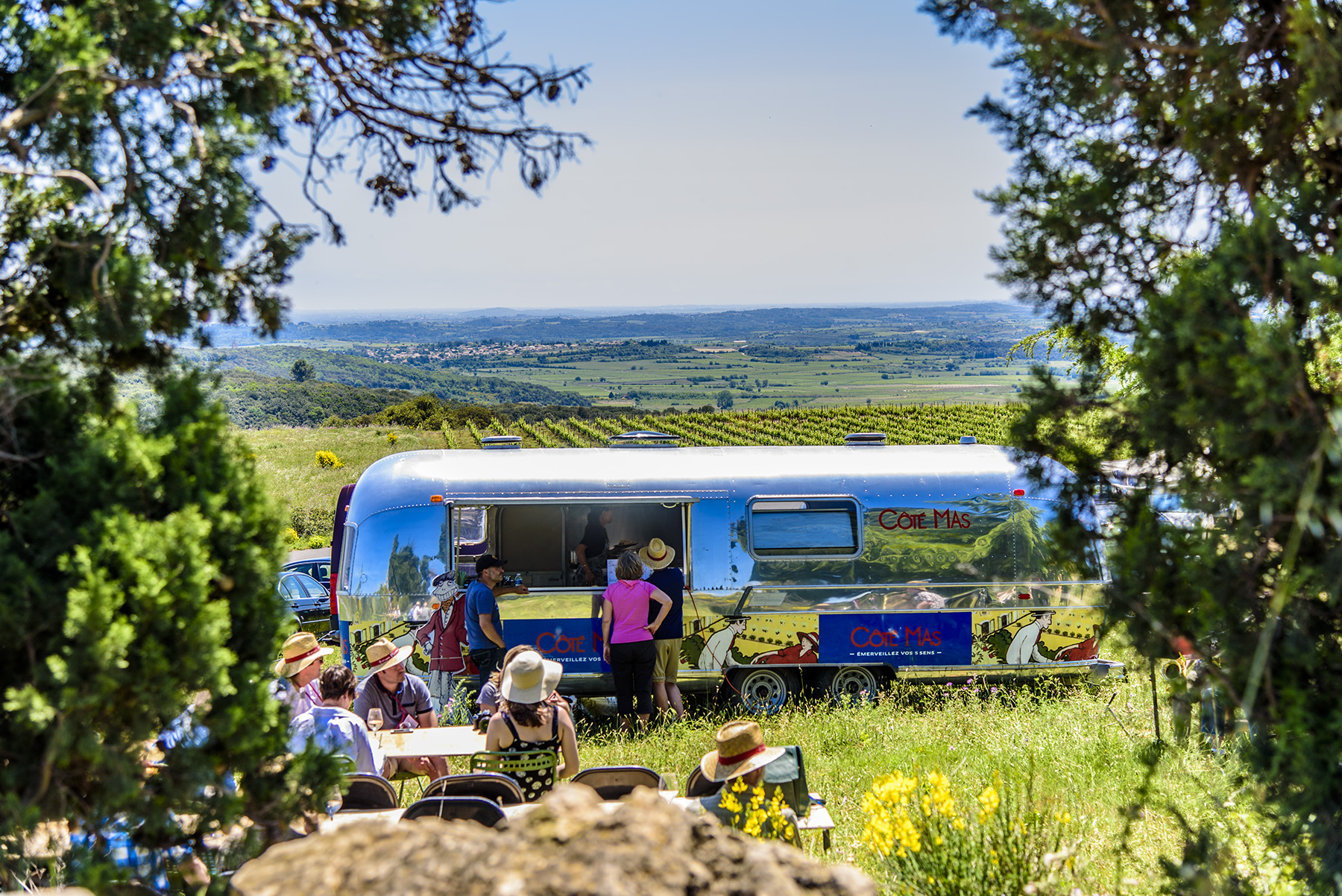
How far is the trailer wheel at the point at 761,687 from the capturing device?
916cm

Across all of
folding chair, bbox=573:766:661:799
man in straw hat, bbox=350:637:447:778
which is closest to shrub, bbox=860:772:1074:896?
folding chair, bbox=573:766:661:799

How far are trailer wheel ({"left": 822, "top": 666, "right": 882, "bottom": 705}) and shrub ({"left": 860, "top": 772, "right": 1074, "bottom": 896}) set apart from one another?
4697 mm

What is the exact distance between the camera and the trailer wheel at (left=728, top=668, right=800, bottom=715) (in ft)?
30.0

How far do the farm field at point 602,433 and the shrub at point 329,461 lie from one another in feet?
1.05

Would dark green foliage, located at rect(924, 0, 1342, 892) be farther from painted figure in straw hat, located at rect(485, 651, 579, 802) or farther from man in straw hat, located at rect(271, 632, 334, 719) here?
man in straw hat, located at rect(271, 632, 334, 719)

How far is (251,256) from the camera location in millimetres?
3518

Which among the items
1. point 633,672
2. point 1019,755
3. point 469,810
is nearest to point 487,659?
point 633,672

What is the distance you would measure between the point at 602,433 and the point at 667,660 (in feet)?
192

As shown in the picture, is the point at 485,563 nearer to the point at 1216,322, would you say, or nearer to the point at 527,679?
the point at 527,679

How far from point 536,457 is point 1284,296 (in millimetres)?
7210

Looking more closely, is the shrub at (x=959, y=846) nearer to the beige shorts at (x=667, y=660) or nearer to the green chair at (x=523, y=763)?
the green chair at (x=523, y=763)

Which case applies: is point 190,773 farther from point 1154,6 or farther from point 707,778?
point 1154,6

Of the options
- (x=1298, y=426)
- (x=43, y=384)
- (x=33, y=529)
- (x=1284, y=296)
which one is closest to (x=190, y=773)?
(x=33, y=529)

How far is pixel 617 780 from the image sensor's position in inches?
202
